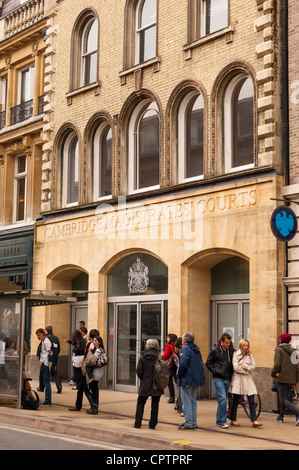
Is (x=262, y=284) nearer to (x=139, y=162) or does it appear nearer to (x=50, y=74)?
(x=139, y=162)

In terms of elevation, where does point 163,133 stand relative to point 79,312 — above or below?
above

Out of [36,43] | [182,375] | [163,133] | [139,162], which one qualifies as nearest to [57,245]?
[139,162]

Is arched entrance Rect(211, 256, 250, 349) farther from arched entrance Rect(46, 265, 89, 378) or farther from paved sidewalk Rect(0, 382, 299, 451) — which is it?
arched entrance Rect(46, 265, 89, 378)

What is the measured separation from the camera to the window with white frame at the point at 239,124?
61.6 feet

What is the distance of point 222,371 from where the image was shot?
46.2ft

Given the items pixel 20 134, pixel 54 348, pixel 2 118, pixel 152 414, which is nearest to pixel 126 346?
pixel 54 348

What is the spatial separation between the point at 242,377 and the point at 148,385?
1999mm

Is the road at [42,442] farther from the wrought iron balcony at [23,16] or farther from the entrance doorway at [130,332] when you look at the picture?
the wrought iron balcony at [23,16]

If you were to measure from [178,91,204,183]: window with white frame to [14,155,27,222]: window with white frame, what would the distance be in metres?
8.95

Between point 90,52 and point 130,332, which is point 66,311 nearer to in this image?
point 130,332

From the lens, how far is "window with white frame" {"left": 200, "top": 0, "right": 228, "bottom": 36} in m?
19.7

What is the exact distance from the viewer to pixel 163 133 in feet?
68.4

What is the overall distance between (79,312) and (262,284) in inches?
353

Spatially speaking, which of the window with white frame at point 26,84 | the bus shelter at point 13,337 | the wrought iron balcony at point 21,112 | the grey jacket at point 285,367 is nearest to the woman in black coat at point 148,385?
the grey jacket at point 285,367
